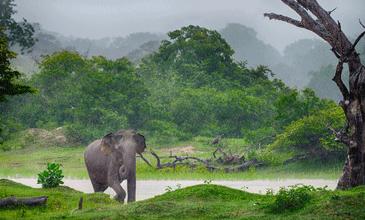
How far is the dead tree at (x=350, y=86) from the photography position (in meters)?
15.7

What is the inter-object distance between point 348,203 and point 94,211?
594 centimetres

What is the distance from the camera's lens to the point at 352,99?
1595 centimetres

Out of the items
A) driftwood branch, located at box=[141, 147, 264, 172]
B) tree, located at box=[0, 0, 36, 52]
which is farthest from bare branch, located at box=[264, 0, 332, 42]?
tree, located at box=[0, 0, 36, 52]

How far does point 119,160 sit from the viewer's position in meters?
19.8

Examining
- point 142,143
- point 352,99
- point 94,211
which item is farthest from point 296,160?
point 94,211

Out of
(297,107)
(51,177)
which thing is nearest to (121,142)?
(51,177)

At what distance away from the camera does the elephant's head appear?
1972 centimetres

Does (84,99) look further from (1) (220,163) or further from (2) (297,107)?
(2) (297,107)

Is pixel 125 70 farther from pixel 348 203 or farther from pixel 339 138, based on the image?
pixel 348 203

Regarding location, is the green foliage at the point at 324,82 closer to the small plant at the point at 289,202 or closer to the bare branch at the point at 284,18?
the bare branch at the point at 284,18

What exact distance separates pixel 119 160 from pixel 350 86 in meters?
8.07

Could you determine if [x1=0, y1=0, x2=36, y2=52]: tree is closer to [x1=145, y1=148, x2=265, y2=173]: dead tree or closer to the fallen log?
[x1=145, y1=148, x2=265, y2=173]: dead tree

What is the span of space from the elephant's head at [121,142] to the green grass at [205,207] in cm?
206

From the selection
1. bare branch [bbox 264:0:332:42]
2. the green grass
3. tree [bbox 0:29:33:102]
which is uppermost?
bare branch [bbox 264:0:332:42]
